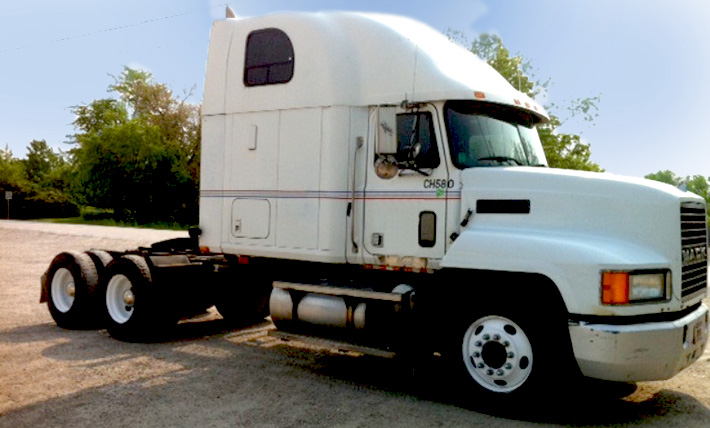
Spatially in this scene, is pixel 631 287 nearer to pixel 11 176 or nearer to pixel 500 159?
pixel 500 159

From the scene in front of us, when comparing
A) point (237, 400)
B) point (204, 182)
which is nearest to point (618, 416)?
point (237, 400)

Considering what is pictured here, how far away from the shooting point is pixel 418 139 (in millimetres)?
6539

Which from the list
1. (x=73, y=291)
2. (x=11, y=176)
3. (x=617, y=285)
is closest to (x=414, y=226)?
(x=617, y=285)

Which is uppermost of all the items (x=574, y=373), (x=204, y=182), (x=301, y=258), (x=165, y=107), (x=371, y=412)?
(x=165, y=107)

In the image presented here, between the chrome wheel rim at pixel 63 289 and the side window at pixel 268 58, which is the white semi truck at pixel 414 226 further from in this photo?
the chrome wheel rim at pixel 63 289

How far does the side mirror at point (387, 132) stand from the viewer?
6496 millimetres

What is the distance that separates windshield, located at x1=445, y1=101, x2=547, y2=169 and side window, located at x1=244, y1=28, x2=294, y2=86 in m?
2.14

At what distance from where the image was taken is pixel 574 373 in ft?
18.4

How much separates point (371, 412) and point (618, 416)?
2.30 metres

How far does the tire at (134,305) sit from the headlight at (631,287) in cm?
574

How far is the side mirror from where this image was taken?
21.3 feet

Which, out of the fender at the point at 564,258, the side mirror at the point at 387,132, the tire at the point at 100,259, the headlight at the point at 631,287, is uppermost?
the side mirror at the point at 387,132

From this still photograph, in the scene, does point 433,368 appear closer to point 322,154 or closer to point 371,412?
point 371,412

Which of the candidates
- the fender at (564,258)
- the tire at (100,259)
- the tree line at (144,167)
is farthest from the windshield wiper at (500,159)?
the tree line at (144,167)
